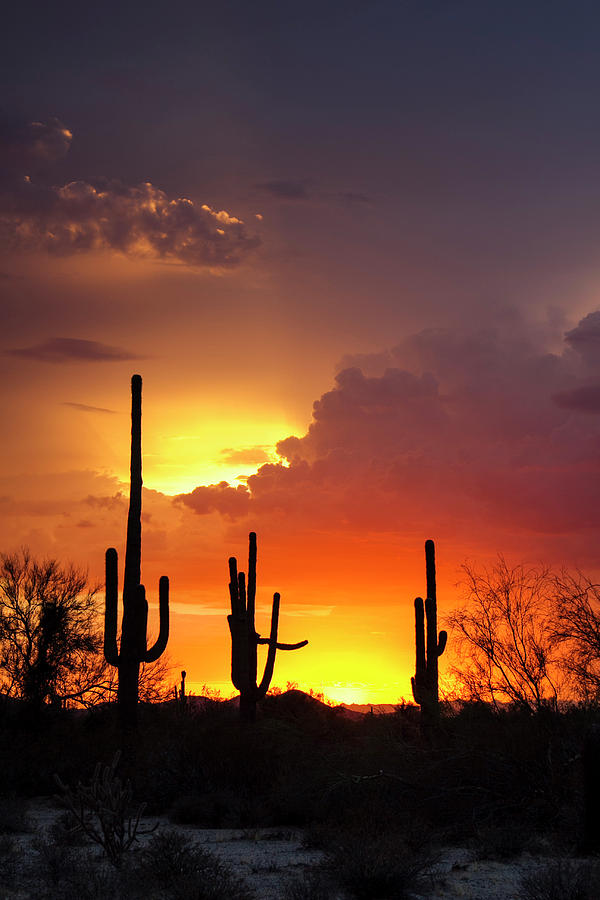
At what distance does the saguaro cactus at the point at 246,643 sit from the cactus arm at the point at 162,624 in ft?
16.9

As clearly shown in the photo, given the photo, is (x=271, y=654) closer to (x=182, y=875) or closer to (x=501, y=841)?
(x=501, y=841)

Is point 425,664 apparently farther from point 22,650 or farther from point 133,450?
point 22,650

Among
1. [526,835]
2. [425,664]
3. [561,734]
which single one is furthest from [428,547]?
[526,835]

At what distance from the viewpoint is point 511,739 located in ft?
48.3

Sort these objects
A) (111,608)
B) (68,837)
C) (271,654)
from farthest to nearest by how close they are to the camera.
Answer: (271,654) → (111,608) → (68,837)

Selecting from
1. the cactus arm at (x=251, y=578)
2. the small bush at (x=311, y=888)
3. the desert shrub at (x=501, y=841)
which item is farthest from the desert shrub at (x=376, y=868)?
the cactus arm at (x=251, y=578)

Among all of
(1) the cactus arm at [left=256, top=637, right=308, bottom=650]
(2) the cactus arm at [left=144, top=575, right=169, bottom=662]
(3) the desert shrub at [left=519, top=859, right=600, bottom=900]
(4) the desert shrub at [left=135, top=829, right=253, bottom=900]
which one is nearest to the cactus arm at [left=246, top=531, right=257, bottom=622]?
(1) the cactus arm at [left=256, top=637, right=308, bottom=650]

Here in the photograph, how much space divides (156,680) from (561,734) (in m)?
19.8

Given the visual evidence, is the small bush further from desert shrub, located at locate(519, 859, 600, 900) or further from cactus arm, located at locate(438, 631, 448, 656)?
cactus arm, located at locate(438, 631, 448, 656)

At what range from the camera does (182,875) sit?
9.91 meters

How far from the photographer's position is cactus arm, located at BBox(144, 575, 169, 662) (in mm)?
22773

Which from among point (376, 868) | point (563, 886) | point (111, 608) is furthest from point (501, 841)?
point (111, 608)

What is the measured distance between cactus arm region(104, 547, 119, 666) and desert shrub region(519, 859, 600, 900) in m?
15.1

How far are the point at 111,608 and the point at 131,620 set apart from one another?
33.5 inches
